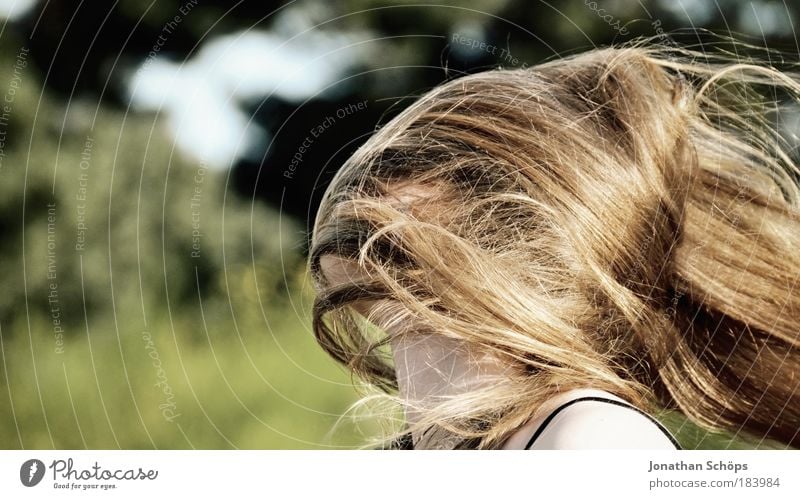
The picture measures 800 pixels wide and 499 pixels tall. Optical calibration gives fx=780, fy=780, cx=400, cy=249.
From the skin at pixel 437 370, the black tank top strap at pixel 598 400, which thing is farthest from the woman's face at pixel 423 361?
the black tank top strap at pixel 598 400

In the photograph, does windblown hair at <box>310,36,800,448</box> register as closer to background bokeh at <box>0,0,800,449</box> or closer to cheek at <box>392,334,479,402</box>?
cheek at <box>392,334,479,402</box>

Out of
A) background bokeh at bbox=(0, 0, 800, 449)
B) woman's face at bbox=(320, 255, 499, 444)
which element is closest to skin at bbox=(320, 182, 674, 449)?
woman's face at bbox=(320, 255, 499, 444)

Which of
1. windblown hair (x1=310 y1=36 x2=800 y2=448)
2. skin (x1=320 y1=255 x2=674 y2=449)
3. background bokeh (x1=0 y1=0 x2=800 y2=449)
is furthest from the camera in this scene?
background bokeh (x1=0 y1=0 x2=800 y2=449)

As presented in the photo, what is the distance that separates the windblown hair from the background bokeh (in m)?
0.18

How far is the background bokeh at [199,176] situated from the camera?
3.26ft

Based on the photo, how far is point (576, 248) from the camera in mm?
645

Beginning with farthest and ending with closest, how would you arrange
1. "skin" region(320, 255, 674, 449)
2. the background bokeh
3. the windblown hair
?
the background bokeh < the windblown hair < "skin" region(320, 255, 674, 449)

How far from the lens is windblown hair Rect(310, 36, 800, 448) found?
0.64 metres

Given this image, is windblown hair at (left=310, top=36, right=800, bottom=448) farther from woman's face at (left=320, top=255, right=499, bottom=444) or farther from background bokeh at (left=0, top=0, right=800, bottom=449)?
background bokeh at (left=0, top=0, right=800, bottom=449)

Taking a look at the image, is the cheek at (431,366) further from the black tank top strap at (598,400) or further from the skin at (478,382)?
the black tank top strap at (598,400)

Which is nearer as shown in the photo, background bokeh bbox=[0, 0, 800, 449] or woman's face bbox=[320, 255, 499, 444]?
woman's face bbox=[320, 255, 499, 444]

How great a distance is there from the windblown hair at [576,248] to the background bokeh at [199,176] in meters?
0.18

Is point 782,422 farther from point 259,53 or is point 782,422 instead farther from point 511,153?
point 259,53

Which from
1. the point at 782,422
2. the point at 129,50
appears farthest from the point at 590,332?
the point at 129,50
